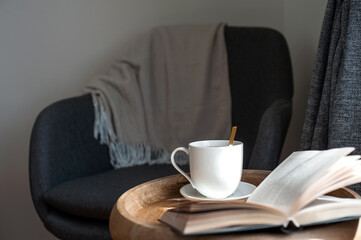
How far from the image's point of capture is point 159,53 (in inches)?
68.2

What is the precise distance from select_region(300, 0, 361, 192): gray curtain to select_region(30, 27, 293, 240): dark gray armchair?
0.45ft

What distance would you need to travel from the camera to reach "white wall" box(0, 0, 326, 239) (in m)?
1.90

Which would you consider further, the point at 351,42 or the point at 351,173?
the point at 351,42

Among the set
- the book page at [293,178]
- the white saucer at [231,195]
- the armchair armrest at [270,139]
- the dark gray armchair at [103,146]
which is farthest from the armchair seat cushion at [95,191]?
the book page at [293,178]

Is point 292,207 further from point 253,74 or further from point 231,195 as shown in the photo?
point 253,74

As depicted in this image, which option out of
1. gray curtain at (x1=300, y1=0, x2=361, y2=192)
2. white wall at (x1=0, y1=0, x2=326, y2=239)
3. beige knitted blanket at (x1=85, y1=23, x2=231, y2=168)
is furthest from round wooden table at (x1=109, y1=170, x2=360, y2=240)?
white wall at (x1=0, y1=0, x2=326, y2=239)

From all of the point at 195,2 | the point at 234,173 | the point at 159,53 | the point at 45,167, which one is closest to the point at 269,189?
the point at 234,173

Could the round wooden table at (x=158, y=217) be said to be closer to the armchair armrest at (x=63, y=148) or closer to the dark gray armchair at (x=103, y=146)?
the dark gray armchair at (x=103, y=146)

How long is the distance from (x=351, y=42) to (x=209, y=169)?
523 millimetres

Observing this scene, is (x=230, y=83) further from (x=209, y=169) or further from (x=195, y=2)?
(x=209, y=169)

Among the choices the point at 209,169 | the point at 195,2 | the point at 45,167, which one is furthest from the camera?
the point at 195,2

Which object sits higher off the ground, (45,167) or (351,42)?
(351,42)

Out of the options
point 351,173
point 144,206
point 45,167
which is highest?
point 351,173

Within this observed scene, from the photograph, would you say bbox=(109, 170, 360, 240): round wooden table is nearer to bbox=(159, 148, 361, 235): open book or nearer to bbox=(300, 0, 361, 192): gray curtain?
bbox=(159, 148, 361, 235): open book
